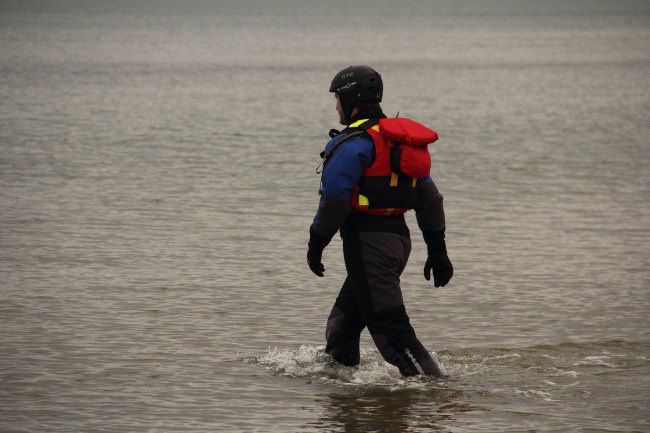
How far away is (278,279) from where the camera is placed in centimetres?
1007

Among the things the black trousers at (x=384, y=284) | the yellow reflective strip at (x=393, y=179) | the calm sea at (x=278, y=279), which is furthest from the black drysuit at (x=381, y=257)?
the calm sea at (x=278, y=279)

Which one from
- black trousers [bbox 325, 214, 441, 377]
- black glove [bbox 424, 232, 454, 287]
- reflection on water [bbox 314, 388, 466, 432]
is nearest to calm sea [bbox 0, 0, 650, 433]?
reflection on water [bbox 314, 388, 466, 432]

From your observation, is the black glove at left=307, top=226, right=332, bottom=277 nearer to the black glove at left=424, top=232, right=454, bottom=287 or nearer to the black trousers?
the black trousers

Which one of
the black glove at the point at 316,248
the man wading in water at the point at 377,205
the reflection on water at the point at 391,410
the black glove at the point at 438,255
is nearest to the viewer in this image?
the reflection on water at the point at 391,410

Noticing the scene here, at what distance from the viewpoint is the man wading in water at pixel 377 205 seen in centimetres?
668

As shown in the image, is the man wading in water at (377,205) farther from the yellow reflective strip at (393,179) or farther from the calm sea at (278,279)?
the calm sea at (278,279)

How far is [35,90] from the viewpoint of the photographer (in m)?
30.0

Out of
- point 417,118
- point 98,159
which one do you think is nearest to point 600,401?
point 98,159

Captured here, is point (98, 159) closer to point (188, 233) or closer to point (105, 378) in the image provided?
point (188, 233)

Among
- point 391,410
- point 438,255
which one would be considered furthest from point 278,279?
point 391,410

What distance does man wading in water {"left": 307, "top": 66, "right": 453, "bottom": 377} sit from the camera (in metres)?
6.68

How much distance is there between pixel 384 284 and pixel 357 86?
1.04 metres

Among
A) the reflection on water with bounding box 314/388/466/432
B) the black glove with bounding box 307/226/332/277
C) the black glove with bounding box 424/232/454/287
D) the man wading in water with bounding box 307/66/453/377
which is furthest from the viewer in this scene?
the black glove with bounding box 424/232/454/287

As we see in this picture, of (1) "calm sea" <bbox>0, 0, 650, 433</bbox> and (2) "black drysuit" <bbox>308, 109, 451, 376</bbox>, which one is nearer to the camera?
(2) "black drysuit" <bbox>308, 109, 451, 376</bbox>
